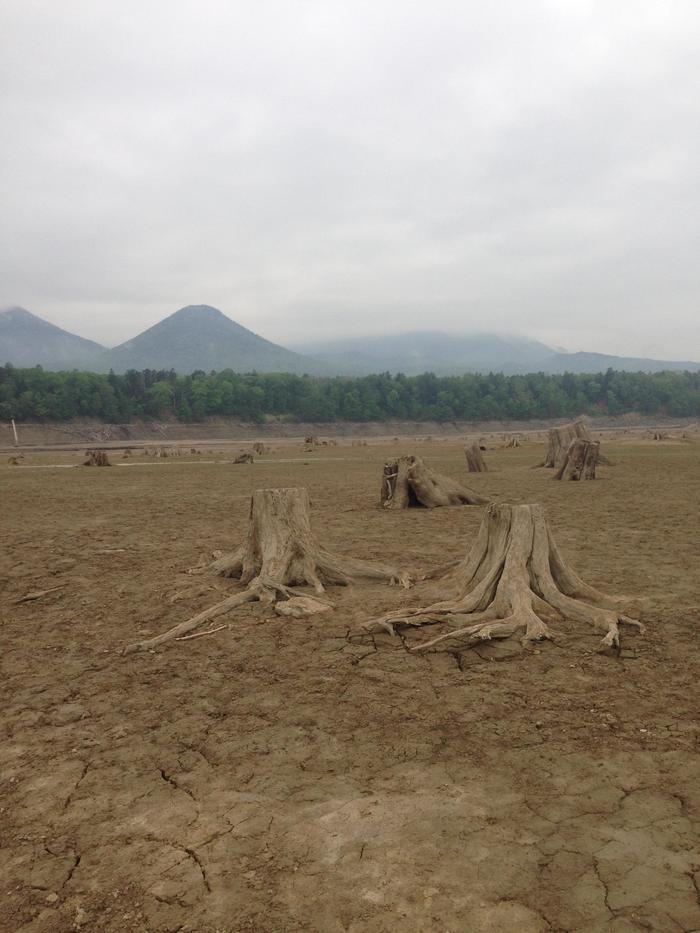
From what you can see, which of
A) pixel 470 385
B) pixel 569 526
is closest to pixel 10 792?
pixel 569 526

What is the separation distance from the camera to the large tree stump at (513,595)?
5.68 metres

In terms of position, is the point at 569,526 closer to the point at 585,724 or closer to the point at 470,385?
the point at 585,724

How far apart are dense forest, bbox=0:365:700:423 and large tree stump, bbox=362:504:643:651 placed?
89.3 m

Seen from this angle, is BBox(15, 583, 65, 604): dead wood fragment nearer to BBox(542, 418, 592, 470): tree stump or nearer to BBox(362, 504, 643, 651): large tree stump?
BBox(362, 504, 643, 651): large tree stump

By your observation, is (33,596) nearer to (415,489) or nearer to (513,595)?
(513,595)

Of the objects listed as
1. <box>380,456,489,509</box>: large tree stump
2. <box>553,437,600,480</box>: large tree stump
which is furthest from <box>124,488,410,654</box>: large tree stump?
<box>553,437,600,480</box>: large tree stump

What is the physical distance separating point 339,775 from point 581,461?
18.4 m

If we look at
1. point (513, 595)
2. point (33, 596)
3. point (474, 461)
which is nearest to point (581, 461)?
point (474, 461)

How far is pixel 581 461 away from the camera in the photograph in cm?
2042

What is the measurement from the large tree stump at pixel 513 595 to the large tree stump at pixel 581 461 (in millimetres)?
14409

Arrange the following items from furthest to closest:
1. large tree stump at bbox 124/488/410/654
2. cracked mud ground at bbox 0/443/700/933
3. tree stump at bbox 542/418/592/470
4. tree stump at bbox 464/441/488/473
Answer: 1. tree stump at bbox 464/441/488/473
2. tree stump at bbox 542/418/592/470
3. large tree stump at bbox 124/488/410/654
4. cracked mud ground at bbox 0/443/700/933

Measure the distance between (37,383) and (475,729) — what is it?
9810 cm

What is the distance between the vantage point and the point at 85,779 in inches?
145

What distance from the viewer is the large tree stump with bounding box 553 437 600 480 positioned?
2032 centimetres
